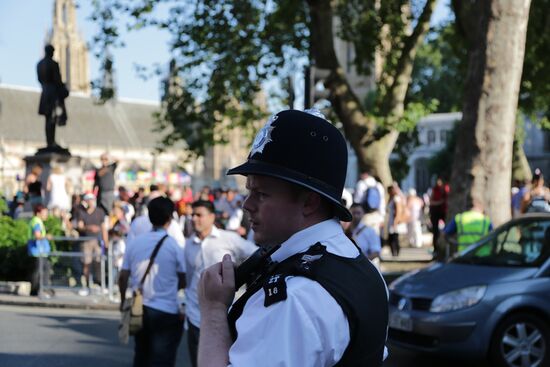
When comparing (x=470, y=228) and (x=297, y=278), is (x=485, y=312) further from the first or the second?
(x=297, y=278)

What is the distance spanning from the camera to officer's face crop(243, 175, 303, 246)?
7.06ft

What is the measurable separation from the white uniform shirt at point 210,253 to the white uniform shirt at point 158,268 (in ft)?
0.54

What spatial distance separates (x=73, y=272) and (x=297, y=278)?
12793mm

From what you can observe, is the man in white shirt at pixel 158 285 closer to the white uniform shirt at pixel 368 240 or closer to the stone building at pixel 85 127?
the white uniform shirt at pixel 368 240

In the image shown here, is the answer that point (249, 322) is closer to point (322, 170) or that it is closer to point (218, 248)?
point (322, 170)

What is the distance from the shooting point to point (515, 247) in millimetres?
9211

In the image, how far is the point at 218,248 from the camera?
20.9 ft

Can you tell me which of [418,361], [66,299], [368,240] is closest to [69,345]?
[368,240]

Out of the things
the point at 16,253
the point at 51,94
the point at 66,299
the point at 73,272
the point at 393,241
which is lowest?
the point at 66,299

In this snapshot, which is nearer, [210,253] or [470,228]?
[210,253]

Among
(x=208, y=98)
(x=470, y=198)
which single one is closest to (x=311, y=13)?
(x=208, y=98)

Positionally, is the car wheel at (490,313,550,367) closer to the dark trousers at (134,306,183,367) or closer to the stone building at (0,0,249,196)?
the dark trousers at (134,306,183,367)

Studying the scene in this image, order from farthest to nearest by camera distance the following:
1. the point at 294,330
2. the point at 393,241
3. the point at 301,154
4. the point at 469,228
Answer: the point at 393,241, the point at 469,228, the point at 301,154, the point at 294,330

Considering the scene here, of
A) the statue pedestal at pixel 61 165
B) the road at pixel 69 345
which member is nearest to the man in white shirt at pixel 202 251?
the road at pixel 69 345
